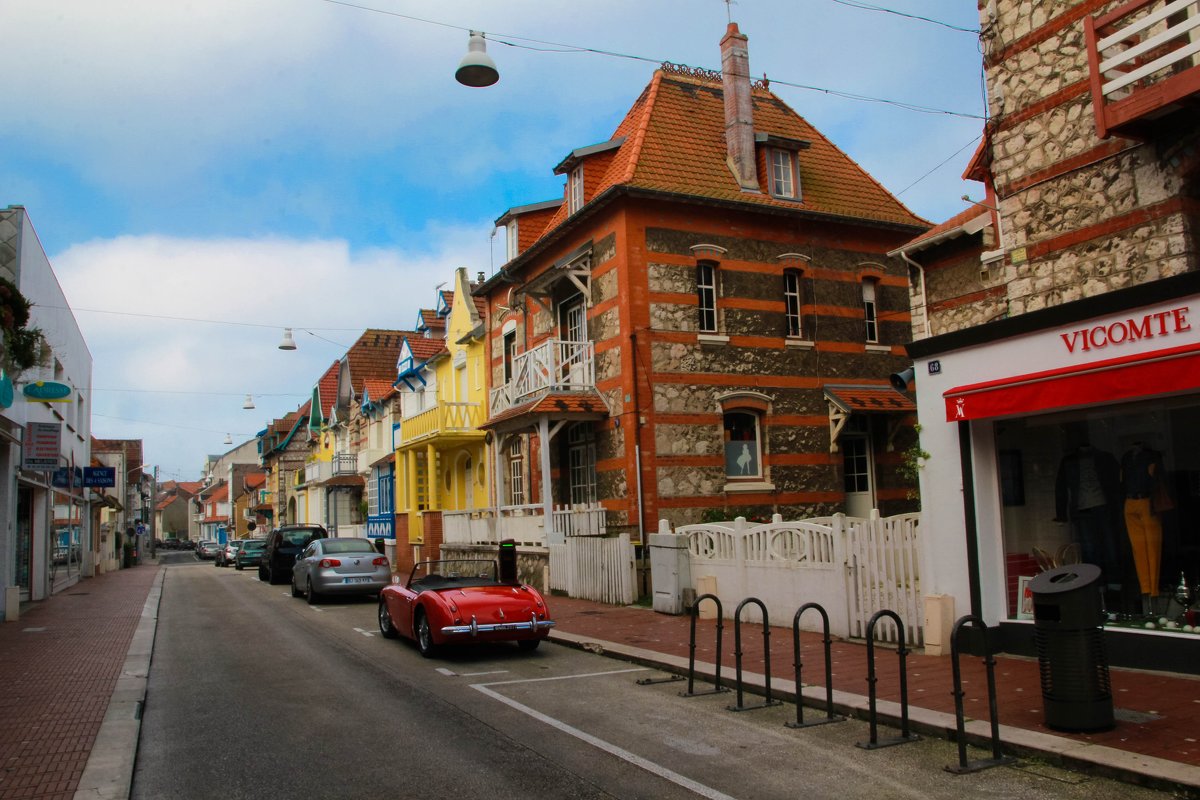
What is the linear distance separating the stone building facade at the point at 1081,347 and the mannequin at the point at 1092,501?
2 centimetres

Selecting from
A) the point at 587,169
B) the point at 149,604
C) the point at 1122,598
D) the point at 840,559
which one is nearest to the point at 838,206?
the point at 587,169

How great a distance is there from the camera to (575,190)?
21.2 m

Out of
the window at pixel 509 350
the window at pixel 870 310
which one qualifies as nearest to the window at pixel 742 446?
the window at pixel 870 310

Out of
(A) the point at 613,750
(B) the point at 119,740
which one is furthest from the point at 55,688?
(A) the point at 613,750

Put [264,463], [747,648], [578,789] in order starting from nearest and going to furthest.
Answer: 1. [578,789]
2. [747,648]
3. [264,463]

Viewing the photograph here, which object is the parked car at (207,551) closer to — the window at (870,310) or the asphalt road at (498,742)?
the window at (870,310)

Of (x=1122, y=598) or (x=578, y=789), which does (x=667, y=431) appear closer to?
(x=1122, y=598)

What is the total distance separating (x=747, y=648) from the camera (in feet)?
36.1

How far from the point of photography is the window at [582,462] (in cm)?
2025

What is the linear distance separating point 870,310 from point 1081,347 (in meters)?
13.4

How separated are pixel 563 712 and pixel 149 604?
50.5 feet

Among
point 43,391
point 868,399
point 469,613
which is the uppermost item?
point 43,391

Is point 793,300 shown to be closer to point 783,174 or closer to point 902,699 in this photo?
point 783,174

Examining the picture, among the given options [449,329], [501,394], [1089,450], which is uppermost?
[449,329]
